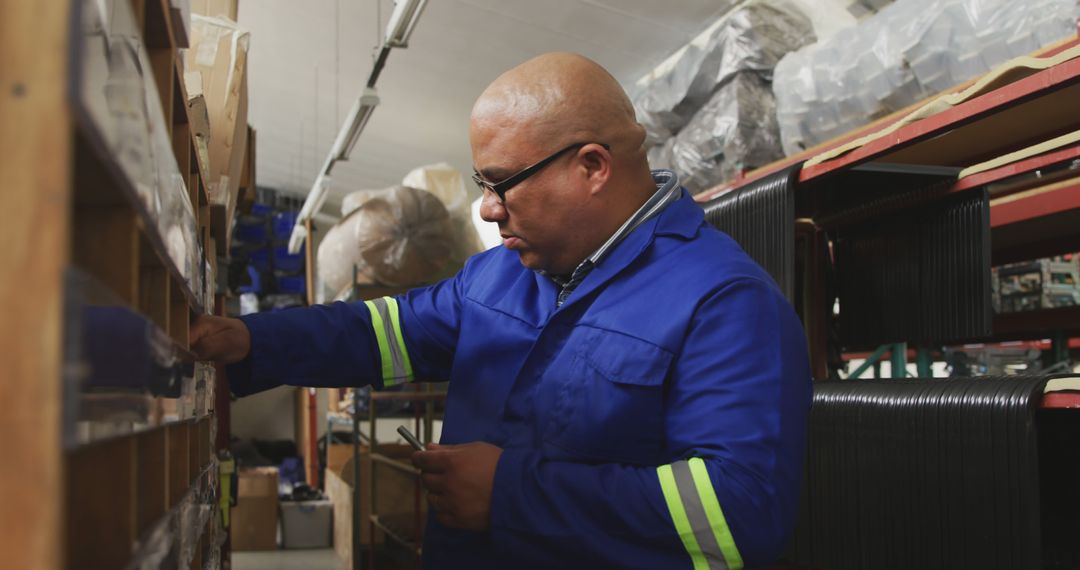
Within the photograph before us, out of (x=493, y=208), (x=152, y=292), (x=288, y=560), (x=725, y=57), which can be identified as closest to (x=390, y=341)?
(x=493, y=208)

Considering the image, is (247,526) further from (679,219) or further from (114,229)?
(114,229)

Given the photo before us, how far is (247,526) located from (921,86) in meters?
6.45

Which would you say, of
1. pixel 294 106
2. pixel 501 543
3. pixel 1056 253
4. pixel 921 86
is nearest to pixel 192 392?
pixel 501 543

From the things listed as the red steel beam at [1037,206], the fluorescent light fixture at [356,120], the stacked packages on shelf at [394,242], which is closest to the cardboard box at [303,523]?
the stacked packages on shelf at [394,242]

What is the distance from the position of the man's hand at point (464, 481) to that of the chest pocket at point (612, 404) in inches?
7.3

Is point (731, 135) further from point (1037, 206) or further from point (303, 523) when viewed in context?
point (303, 523)

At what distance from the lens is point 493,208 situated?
1.93m

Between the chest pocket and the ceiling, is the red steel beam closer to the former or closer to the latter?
the chest pocket

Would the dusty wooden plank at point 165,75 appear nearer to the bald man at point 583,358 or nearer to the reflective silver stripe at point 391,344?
the bald man at point 583,358

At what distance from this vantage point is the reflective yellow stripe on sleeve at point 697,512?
152 cm

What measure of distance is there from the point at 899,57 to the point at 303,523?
6.33 m

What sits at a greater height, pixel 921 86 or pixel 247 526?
pixel 921 86

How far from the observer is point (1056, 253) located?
12.5ft

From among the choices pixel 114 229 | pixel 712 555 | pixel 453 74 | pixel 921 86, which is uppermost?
pixel 453 74
